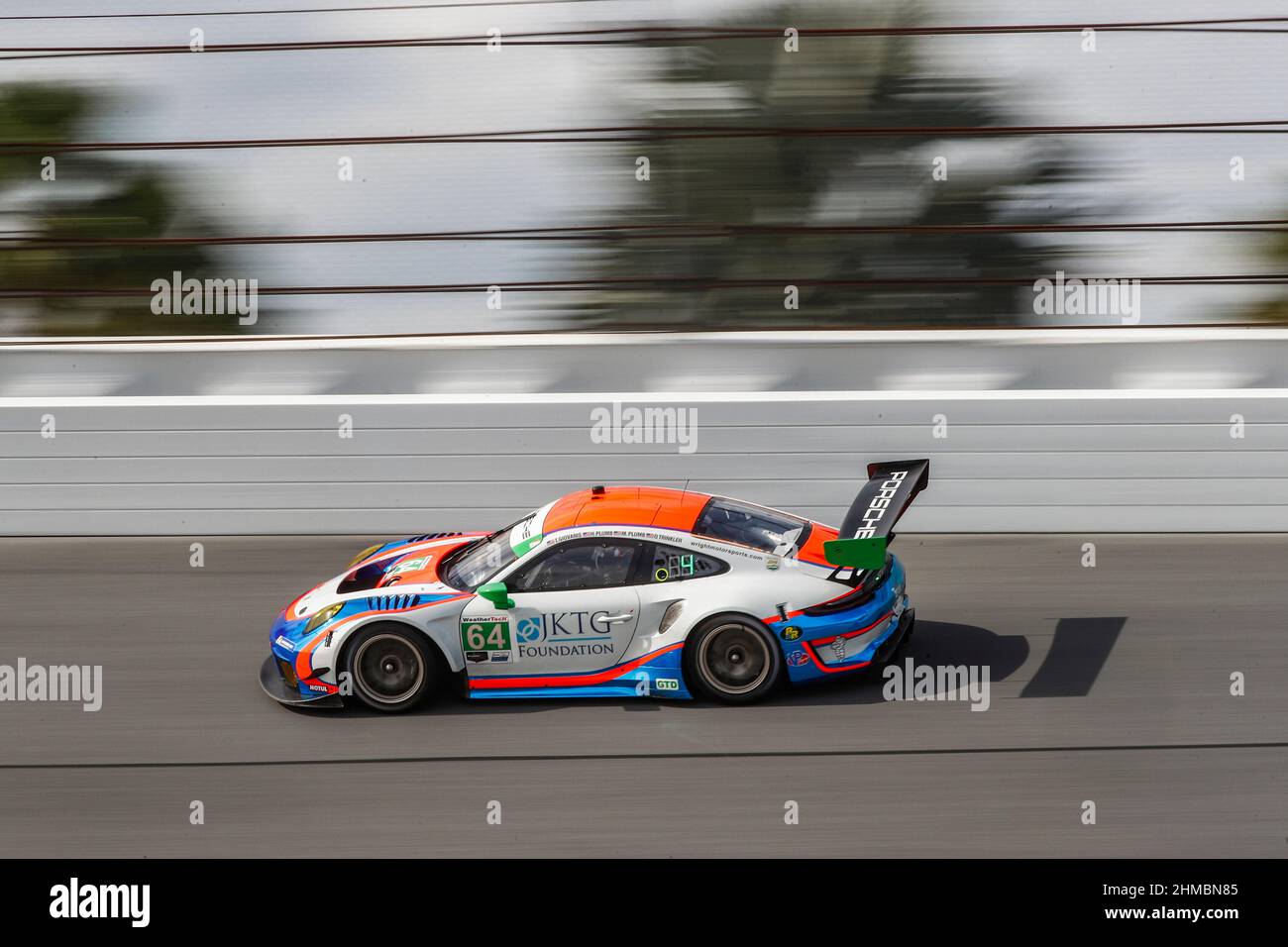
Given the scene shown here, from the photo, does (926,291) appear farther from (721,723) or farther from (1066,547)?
(721,723)

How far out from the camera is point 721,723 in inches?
269

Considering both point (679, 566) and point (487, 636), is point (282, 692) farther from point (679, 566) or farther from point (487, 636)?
point (679, 566)

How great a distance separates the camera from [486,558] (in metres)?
7.38

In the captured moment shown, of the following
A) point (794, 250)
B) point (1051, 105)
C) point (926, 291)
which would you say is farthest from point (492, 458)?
point (1051, 105)

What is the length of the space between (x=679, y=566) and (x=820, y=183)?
5.79 metres

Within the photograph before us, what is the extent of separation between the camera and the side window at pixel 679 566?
7.02 meters

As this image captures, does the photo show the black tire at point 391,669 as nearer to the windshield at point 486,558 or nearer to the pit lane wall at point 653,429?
the windshield at point 486,558

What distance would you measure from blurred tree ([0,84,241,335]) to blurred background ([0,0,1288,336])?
42cm

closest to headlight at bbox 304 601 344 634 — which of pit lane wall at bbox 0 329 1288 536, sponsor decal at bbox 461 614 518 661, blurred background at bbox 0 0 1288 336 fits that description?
sponsor decal at bbox 461 614 518 661

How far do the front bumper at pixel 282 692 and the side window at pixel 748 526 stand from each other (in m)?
2.14

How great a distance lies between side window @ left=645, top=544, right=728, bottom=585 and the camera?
23.0ft

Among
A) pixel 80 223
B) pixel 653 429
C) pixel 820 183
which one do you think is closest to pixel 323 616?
pixel 653 429

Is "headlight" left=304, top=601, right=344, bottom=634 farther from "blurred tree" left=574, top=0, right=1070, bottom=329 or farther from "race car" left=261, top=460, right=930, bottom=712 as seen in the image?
"blurred tree" left=574, top=0, right=1070, bottom=329

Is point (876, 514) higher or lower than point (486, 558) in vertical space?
higher
